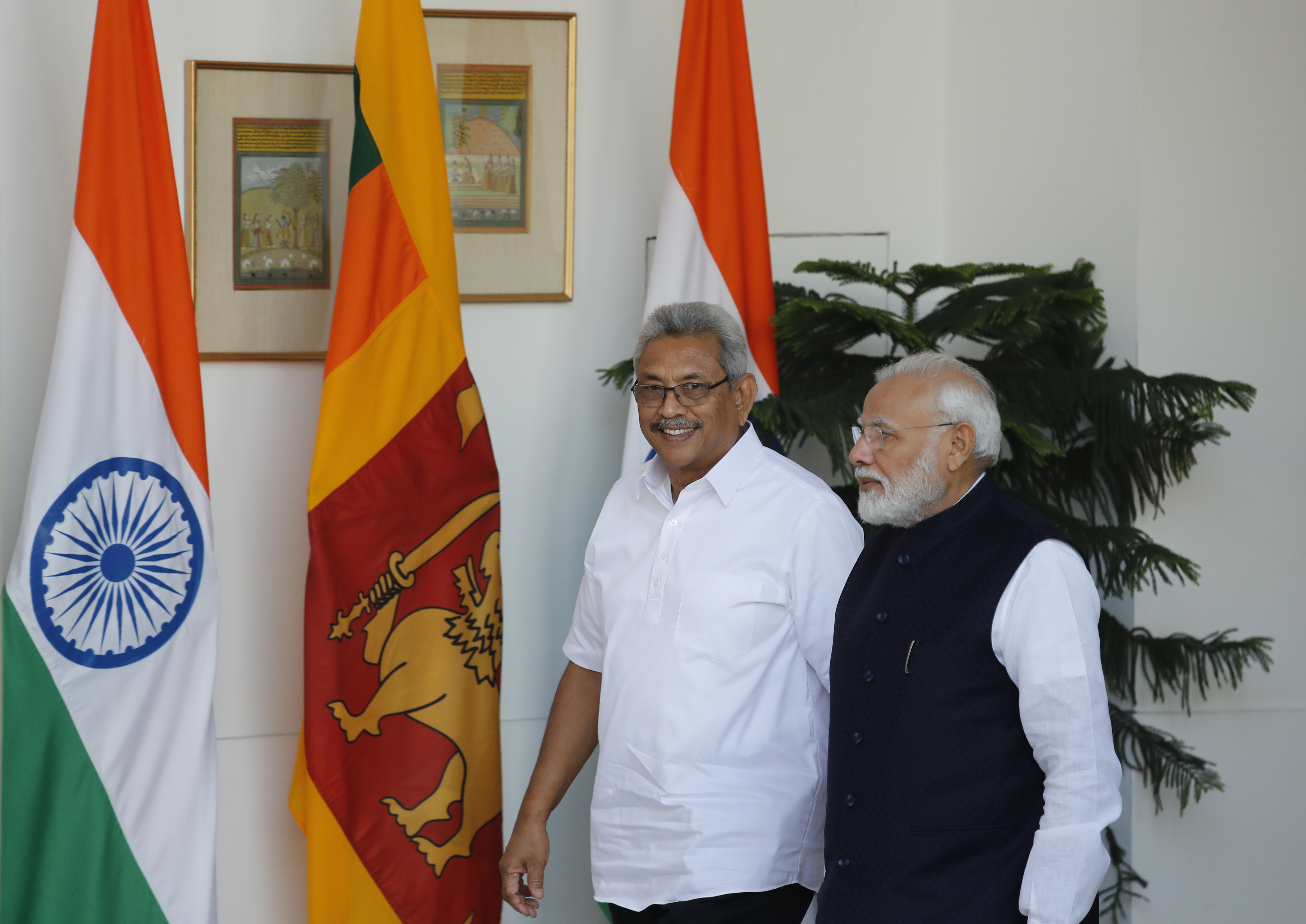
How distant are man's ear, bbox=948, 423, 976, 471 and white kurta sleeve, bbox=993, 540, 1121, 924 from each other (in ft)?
0.51

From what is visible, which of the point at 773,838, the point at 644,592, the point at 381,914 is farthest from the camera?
the point at 381,914

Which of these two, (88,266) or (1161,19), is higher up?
(1161,19)

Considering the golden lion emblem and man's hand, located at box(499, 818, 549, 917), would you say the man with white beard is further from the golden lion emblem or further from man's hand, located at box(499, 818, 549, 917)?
the golden lion emblem

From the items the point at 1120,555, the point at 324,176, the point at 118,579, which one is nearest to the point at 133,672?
the point at 118,579

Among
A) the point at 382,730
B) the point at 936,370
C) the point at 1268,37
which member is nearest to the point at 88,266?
the point at 382,730

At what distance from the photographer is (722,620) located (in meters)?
1.66

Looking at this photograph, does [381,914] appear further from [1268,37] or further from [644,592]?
[1268,37]

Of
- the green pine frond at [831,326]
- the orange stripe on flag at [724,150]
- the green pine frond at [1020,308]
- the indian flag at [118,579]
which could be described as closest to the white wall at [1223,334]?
the green pine frond at [1020,308]

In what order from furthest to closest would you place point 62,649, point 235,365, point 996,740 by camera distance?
1. point 235,365
2. point 62,649
3. point 996,740

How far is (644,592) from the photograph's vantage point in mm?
1740

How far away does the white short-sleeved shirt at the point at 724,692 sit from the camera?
1.62 meters

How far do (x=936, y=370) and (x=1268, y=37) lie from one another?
1479mm

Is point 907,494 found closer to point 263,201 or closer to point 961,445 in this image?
point 961,445

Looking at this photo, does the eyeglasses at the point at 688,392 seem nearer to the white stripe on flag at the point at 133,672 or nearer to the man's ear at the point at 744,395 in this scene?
the man's ear at the point at 744,395
